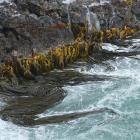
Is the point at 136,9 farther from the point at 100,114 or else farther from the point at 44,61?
the point at 100,114

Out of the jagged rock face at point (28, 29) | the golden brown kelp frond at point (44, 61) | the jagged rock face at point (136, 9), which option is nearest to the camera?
the golden brown kelp frond at point (44, 61)

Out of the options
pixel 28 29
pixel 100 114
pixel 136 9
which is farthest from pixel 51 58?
pixel 136 9

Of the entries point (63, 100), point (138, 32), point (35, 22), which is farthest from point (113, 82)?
point (138, 32)

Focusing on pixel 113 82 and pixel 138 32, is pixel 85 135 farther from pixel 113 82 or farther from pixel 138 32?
pixel 138 32

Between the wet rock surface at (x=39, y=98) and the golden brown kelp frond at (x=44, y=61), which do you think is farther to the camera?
the golden brown kelp frond at (x=44, y=61)

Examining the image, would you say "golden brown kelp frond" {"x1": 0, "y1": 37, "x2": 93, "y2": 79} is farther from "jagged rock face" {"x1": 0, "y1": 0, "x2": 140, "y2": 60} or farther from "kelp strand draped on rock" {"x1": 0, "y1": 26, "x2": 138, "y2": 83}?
"jagged rock face" {"x1": 0, "y1": 0, "x2": 140, "y2": 60}

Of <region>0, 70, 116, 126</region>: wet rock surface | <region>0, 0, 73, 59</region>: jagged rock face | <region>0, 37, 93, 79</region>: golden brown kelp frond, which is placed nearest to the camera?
<region>0, 70, 116, 126</region>: wet rock surface

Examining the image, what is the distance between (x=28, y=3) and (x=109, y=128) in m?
8.94

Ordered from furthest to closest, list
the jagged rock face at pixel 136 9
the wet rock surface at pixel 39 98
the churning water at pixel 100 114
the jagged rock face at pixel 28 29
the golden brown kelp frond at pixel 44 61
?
the jagged rock face at pixel 136 9 → the jagged rock face at pixel 28 29 → the golden brown kelp frond at pixel 44 61 → the wet rock surface at pixel 39 98 → the churning water at pixel 100 114

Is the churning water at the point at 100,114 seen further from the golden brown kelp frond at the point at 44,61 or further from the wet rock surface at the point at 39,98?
the golden brown kelp frond at the point at 44,61

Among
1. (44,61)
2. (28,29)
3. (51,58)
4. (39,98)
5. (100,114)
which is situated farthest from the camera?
(28,29)

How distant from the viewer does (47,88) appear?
1513cm

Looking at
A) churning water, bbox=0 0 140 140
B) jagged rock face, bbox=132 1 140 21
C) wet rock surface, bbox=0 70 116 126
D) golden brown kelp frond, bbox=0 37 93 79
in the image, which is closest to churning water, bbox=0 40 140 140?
churning water, bbox=0 0 140 140

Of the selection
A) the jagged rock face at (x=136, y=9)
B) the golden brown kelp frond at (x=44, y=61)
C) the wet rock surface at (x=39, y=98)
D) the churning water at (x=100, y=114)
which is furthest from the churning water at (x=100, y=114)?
the jagged rock face at (x=136, y=9)
